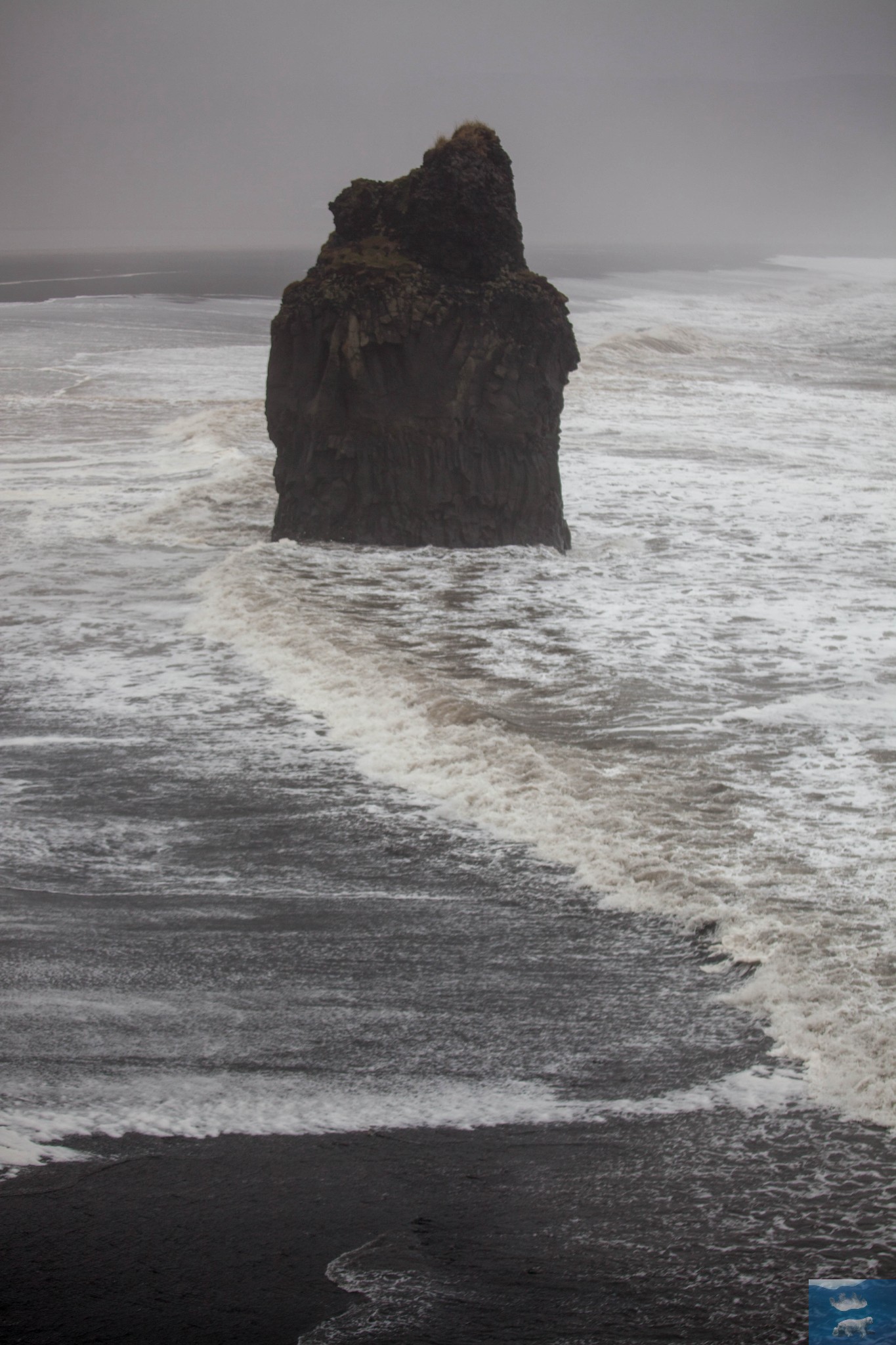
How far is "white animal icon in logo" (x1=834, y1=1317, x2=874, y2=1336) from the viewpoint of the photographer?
2.91 metres

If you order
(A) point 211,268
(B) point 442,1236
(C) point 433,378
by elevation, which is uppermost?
(A) point 211,268

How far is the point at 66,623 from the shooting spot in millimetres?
9297

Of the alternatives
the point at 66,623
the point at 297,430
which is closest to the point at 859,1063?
the point at 66,623

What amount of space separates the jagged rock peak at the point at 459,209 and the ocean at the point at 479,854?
2.79 m

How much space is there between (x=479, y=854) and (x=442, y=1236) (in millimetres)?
2435

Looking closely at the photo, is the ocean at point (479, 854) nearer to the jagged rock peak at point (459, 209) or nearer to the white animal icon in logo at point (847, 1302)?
the white animal icon in logo at point (847, 1302)

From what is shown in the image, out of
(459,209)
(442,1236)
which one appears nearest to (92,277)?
(459,209)

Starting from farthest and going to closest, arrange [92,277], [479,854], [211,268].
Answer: [211,268] → [92,277] → [479,854]

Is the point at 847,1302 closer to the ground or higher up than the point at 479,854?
closer to the ground

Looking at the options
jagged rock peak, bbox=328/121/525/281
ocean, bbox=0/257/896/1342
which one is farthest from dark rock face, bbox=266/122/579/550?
ocean, bbox=0/257/896/1342

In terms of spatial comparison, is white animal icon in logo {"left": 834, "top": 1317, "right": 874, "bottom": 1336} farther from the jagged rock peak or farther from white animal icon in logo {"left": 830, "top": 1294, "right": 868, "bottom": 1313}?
the jagged rock peak

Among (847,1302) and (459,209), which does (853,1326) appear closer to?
(847,1302)

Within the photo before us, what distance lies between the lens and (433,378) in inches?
459

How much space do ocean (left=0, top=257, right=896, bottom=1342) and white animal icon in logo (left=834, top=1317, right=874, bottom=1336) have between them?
19 centimetres
